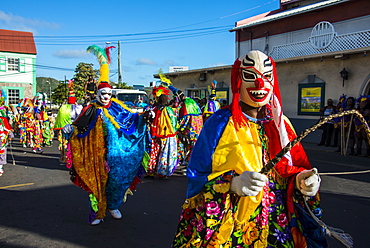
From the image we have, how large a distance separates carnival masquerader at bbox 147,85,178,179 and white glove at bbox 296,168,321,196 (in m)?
4.86

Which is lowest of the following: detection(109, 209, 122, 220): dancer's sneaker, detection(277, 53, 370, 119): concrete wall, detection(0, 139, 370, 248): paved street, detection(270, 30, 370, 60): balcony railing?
detection(0, 139, 370, 248): paved street

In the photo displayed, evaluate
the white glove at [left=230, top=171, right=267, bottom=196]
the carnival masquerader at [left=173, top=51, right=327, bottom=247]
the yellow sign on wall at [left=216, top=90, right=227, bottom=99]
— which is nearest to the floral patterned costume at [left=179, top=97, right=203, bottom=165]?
the carnival masquerader at [left=173, top=51, right=327, bottom=247]

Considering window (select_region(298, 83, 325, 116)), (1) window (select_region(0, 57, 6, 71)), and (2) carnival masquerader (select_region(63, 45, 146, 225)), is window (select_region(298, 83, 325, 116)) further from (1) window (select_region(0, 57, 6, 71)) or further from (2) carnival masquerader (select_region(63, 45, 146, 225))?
(1) window (select_region(0, 57, 6, 71))

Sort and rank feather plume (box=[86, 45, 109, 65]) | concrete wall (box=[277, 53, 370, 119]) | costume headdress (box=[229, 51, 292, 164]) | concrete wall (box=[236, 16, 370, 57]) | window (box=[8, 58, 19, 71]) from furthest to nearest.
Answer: window (box=[8, 58, 19, 71]) → concrete wall (box=[236, 16, 370, 57]) → concrete wall (box=[277, 53, 370, 119]) → feather plume (box=[86, 45, 109, 65]) → costume headdress (box=[229, 51, 292, 164])

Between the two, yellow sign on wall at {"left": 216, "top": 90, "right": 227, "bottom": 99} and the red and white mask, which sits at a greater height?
yellow sign on wall at {"left": 216, "top": 90, "right": 227, "bottom": 99}

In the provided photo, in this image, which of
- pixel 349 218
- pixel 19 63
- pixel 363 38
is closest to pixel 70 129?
pixel 349 218

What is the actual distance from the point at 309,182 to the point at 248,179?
425mm

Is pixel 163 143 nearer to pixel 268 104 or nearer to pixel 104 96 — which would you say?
pixel 104 96

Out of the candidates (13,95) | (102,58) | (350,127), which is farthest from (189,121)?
(13,95)

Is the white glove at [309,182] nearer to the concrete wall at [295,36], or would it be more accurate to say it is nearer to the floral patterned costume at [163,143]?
the floral patterned costume at [163,143]

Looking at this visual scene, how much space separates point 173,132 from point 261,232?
4.79m

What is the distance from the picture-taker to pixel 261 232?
6.98 ft

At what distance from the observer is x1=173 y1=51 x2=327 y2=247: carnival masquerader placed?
1979 millimetres

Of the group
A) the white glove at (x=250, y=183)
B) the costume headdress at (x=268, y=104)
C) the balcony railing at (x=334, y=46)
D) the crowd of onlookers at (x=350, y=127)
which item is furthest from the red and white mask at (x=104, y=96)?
the balcony railing at (x=334, y=46)
